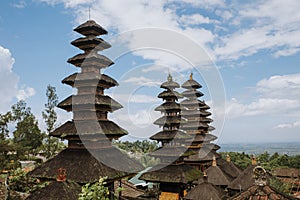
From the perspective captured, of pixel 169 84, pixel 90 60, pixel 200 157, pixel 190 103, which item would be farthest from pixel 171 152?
pixel 190 103

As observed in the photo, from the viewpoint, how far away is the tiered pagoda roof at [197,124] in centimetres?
2850

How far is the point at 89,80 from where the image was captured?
599 inches

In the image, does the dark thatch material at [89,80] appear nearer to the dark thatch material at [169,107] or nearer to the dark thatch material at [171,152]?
the dark thatch material at [169,107]

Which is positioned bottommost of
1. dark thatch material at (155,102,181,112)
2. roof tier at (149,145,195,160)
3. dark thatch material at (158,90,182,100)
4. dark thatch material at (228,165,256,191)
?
dark thatch material at (228,165,256,191)

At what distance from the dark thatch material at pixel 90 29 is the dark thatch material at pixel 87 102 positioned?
3510mm

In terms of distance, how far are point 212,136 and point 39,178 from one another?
71.9 feet

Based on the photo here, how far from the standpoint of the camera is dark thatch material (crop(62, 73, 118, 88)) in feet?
49.8

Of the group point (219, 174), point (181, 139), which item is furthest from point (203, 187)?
point (219, 174)

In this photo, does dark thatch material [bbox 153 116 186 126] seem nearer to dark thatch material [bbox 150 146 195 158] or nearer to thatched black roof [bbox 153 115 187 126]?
thatched black roof [bbox 153 115 187 126]

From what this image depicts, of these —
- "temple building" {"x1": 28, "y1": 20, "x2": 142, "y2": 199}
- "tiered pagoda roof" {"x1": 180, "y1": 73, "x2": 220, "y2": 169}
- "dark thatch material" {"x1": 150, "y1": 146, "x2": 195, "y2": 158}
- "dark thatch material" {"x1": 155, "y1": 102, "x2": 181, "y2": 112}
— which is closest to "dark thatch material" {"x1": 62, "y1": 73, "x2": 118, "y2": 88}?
"temple building" {"x1": 28, "y1": 20, "x2": 142, "y2": 199}

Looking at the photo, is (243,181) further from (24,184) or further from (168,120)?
(24,184)

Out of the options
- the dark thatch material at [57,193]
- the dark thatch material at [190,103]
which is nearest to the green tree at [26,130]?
the dark thatch material at [190,103]

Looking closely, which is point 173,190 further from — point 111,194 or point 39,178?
point 39,178

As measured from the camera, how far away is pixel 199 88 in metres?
32.2
